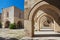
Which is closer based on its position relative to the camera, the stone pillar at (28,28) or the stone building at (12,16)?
the stone pillar at (28,28)

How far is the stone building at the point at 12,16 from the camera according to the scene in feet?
98.0

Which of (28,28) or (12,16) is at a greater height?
(12,16)

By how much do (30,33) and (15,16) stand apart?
68.7 ft

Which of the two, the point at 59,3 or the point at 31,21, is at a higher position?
the point at 59,3

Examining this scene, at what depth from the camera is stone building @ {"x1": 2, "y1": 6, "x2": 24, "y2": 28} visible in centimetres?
2986

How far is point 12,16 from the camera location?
30.0m

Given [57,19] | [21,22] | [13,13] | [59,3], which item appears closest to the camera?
[59,3]

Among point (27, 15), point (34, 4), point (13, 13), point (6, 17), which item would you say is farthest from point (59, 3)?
point (6, 17)

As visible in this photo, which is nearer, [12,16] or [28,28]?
[28,28]

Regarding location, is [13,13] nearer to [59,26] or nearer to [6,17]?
[6,17]

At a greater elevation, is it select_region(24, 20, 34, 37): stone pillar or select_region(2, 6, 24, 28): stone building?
select_region(2, 6, 24, 28): stone building

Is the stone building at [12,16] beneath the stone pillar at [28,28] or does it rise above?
above

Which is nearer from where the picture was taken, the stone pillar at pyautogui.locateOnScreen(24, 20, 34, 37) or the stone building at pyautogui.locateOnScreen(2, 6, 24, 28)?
the stone pillar at pyautogui.locateOnScreen(24, 20, 34, 37)

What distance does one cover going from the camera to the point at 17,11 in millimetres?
31000
